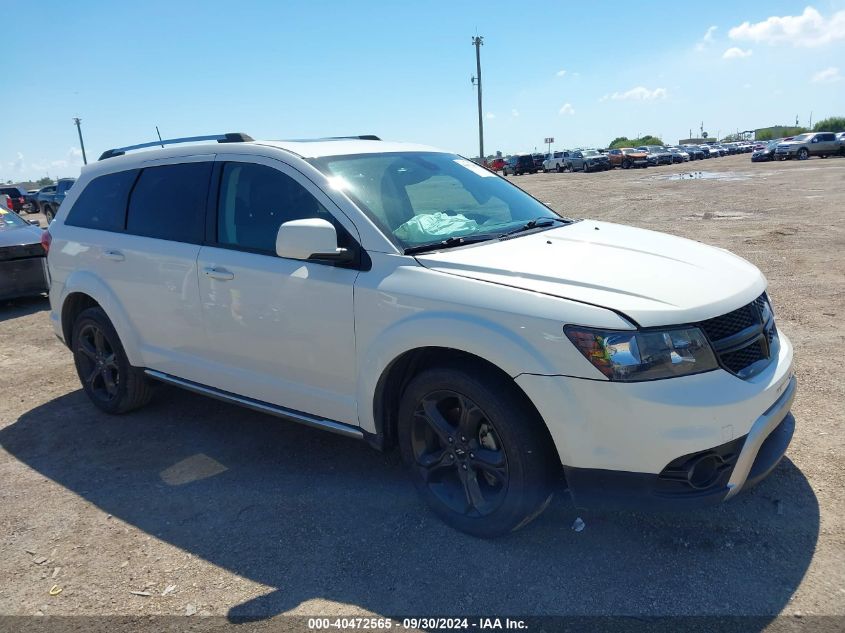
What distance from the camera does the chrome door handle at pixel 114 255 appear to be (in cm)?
451

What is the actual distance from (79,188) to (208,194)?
169cm

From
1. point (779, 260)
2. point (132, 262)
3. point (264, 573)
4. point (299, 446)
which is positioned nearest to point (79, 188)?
point (132, 262)

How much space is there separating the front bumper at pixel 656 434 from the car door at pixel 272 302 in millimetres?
1106

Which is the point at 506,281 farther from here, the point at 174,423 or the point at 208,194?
the point at 174,423

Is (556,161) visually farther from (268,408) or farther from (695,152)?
(268,408)

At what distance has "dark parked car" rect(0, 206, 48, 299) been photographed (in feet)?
29.5

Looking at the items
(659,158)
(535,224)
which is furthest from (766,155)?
(535,224)

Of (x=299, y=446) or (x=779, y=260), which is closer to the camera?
(x=299, y=446)

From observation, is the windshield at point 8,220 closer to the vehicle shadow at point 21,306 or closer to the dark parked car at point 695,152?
the vehicle shadow at point 21,306

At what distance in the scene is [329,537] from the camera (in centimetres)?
326

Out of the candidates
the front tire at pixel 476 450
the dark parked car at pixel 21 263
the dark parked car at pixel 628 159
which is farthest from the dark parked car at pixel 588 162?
the front tire at pixel 476 450

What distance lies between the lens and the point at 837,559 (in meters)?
2.85

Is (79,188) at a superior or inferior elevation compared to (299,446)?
superior

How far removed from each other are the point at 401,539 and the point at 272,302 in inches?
55.7
